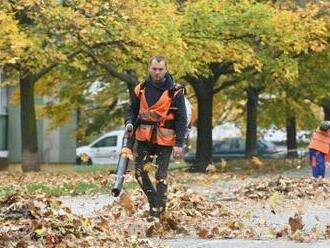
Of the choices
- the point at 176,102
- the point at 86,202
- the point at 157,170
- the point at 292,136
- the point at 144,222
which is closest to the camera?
the point at 176,102

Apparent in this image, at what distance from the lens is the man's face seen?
951cm

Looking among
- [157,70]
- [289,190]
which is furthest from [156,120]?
[289,190]

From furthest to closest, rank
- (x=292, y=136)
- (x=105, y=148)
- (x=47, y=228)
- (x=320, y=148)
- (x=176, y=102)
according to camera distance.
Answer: (x=105, y=148)
(x=292, y=136)
(x=320, y=148)
(x=176, y=102)
(x=47, y=228)

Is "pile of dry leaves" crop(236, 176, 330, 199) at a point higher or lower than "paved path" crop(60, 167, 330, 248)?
higher

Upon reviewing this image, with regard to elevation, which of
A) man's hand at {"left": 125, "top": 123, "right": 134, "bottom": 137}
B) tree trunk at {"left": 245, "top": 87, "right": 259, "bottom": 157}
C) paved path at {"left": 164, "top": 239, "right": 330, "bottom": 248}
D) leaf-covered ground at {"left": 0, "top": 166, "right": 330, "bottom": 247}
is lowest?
paved path at {"left": 164, "top": 239, "right": 330, "bottom": 248}

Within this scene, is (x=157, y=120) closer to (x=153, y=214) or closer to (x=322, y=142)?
(x=153, y=214)

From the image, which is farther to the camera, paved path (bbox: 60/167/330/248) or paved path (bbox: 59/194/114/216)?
paved path (bbox: 59/194/114/216)

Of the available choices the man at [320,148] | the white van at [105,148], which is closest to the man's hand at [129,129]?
the man at [320,148]

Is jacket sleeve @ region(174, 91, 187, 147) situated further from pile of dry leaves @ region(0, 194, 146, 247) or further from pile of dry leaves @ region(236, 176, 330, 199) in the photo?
pile of dry leaves @ region(236, 176, 330, 199)

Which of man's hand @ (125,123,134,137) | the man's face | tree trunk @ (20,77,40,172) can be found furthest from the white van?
the man's face

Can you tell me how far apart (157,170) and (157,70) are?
1050mm

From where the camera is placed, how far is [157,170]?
384 inches

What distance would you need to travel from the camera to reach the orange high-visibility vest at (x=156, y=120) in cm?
959

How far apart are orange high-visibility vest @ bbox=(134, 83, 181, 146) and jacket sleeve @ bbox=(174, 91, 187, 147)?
5cm
